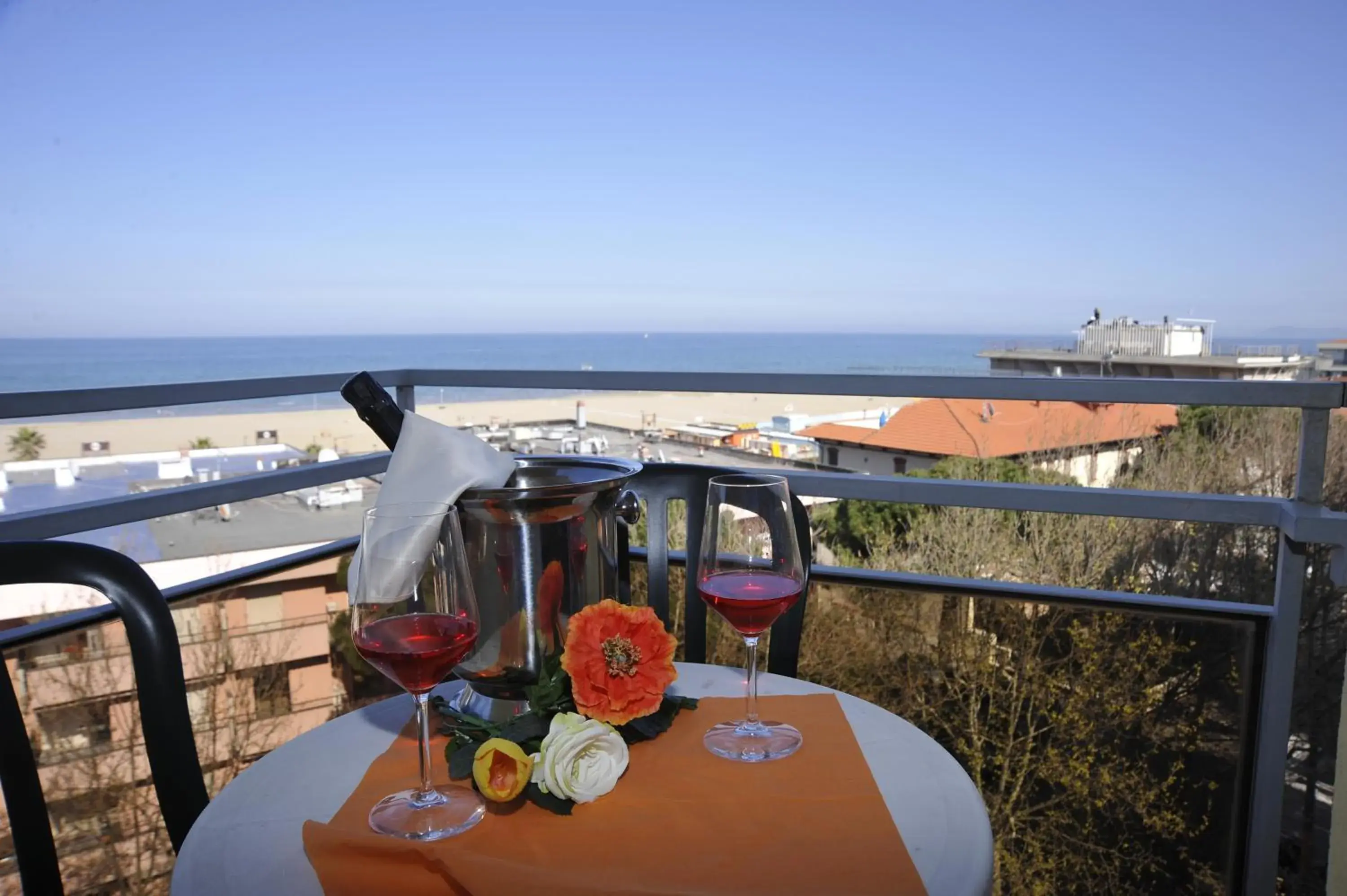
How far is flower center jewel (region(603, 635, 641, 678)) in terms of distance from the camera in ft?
2.42

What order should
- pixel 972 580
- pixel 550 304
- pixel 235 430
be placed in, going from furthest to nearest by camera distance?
1. pixel 550 304
2. pixel 235 430
3. pixel 972 580

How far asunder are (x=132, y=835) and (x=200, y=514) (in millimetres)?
12247

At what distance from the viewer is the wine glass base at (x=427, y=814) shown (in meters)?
0.65

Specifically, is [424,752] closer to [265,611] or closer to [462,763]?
[462,763]

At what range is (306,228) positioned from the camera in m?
33.5

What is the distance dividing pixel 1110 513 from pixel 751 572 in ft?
3.80

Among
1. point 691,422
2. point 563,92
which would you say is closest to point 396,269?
point 563,92

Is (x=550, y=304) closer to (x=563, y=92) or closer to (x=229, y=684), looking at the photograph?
(x=563, y=92)

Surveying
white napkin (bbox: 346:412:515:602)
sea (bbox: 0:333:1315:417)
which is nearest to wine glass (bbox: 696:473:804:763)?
white napkin (bbox: 346:412:515:602)

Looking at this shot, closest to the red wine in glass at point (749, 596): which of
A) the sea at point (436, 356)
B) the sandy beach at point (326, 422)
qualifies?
the sea at point (436, 356)

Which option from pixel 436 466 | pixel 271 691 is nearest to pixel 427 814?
pixel 436 466

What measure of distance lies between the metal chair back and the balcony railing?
61cm

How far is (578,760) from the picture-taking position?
2.24ft

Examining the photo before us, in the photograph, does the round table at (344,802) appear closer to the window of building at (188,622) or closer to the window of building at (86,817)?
the window of building at (188,622)
